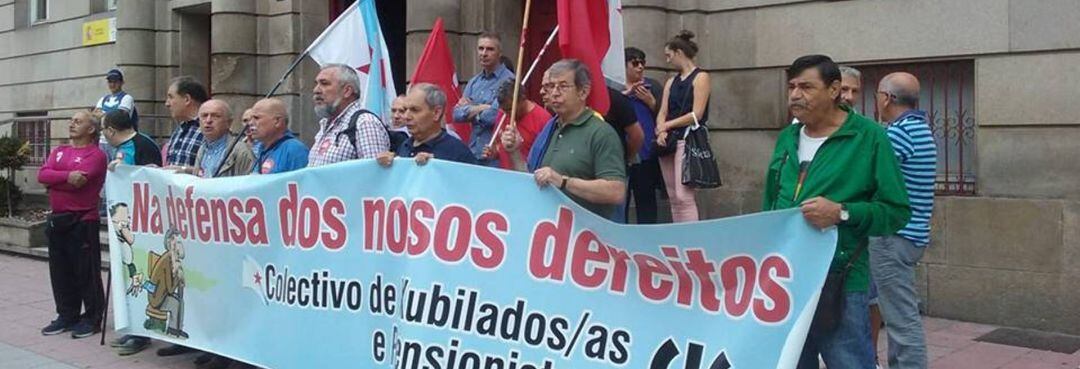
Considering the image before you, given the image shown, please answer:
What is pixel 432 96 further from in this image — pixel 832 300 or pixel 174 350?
pixel 174 350

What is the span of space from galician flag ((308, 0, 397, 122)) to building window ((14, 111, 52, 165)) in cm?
1141

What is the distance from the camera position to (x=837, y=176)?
3.69 metres

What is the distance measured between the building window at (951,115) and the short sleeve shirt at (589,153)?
419 centimetres

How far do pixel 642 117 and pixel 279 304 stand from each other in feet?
10.4

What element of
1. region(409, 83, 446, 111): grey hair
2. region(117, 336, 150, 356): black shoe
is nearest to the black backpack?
region(409, 83, 446, 111): grey hair

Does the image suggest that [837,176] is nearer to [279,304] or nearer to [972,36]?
[279,304]

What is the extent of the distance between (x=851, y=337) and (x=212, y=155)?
4.50 metres

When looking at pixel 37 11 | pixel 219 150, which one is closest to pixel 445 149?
pixel 219 150

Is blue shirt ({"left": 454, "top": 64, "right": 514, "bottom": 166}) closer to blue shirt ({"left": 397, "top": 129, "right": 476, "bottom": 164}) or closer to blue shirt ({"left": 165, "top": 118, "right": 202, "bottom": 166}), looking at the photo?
blue shirt ({"left": 397, "top": 129, "right": 476, "bottom": 164})

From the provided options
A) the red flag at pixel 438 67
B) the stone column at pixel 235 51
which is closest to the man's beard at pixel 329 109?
the red flag at pixel 438 67

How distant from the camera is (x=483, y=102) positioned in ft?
23.3

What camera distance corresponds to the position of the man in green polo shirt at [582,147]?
452 centimetres

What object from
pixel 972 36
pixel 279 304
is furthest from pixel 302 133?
pixel 972 36

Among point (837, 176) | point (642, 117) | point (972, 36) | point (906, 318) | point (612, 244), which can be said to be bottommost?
point (906, 318)
